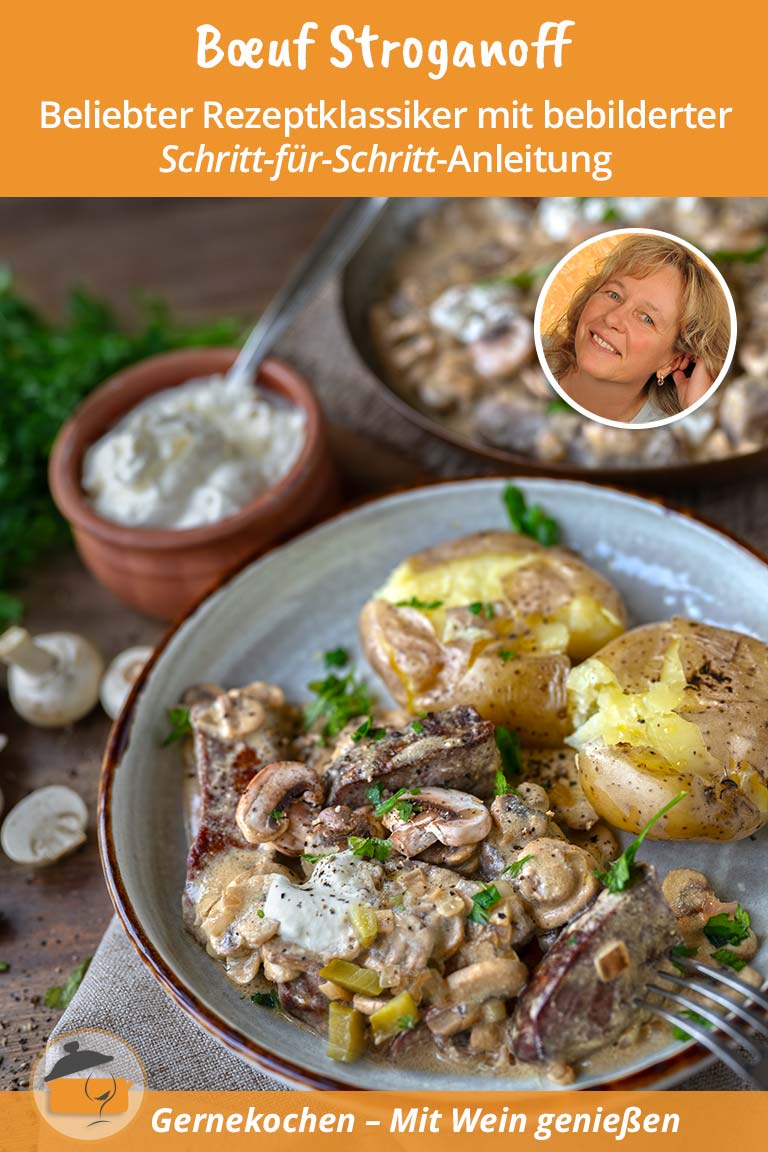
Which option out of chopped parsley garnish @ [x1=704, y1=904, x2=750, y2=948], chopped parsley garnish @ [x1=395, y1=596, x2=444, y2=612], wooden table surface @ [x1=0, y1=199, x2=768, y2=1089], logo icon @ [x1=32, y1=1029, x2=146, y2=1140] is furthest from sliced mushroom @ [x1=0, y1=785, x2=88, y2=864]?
chopped parsley garnish @ [x1=704, y1=904, x2=750, y2=948]

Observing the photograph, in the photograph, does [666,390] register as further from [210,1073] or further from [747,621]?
[210,1073]

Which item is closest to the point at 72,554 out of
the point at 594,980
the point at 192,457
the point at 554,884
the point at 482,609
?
the point at 192,457

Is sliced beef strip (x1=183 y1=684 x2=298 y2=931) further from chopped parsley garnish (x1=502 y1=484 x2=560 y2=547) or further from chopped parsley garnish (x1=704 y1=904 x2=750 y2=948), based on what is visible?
chopped parsley garnish (x1=704 y1=904 x2=750 y2=948)

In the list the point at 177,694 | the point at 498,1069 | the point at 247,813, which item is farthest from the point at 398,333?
the point at 498,1069

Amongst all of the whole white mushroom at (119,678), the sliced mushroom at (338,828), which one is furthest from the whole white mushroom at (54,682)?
the sliced mushroom at (338,828)

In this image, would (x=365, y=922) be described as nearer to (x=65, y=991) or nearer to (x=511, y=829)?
(x=511, y=829)

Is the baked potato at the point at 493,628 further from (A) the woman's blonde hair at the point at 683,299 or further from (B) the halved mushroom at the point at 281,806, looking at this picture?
(A) the woman's blonde hair at the point at 683,299
